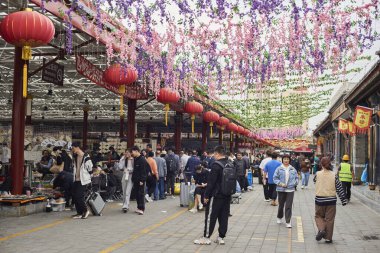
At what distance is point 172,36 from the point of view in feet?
40.2

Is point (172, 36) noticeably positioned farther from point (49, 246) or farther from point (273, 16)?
point (49, 246)

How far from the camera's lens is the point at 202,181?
12281 mm

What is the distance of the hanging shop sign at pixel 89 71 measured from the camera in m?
11.6

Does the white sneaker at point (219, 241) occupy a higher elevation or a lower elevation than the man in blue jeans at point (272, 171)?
lower

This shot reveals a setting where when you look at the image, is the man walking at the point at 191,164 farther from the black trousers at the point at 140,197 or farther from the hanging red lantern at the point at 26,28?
the hanging red lantern at the point at 26,28

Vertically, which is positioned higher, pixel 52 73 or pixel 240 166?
pixel 52 73

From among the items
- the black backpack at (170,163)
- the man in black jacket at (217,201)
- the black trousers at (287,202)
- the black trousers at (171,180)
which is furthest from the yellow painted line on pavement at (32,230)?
the black trousers at (171,180)

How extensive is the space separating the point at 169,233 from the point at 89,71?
16.7ft

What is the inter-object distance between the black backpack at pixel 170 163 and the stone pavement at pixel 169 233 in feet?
12.2

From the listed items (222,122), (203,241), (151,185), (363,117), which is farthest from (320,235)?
(222,122)

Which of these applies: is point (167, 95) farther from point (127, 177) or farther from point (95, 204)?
point (95, 204)

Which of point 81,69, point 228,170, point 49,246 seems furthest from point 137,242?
point 81,69

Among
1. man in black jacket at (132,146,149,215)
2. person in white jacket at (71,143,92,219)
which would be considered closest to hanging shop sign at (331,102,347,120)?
man in black jacket at (132,146,149,215)

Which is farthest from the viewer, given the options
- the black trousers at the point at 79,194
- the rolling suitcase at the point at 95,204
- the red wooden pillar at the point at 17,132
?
the red wooden pillar at the point at 17,132
